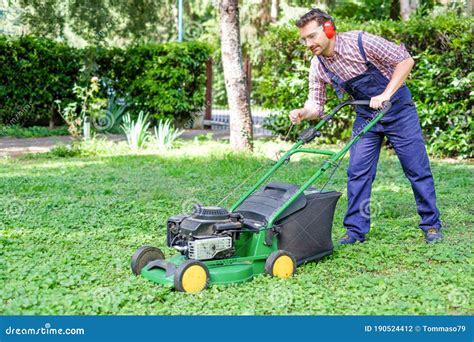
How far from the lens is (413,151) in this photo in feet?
15.9

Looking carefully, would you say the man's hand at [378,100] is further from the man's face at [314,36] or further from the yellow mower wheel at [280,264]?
the yellow mower wheel at [280,264]

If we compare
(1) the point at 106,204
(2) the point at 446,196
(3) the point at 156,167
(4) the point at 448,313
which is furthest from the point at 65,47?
(4) the point at 448,313

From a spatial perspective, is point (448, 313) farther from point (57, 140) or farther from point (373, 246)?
point (57, 140)

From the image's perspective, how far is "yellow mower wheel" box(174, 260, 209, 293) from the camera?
371cm

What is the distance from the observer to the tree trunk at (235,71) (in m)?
9.64

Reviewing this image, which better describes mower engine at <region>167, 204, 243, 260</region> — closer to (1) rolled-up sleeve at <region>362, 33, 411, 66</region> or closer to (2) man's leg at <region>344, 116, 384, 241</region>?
(2) man's leg at <region>344, 116, 384, 241</region>

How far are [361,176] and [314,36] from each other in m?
1.05

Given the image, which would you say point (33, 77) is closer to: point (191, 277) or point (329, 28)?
point (329, 28)

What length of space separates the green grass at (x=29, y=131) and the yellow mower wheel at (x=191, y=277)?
8859 millimetres

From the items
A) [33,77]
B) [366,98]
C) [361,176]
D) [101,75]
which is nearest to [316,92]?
[366,98]

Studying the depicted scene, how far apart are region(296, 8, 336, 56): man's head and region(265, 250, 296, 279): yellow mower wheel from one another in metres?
1.36

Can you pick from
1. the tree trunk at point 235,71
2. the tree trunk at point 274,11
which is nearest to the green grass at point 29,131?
the tree trunk at point 235,71

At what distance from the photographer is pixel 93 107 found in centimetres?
1092

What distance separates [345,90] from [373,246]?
1078mm
